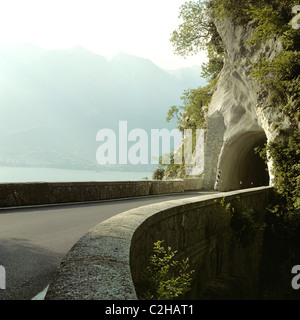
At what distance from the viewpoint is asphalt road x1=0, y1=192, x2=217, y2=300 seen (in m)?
3.98

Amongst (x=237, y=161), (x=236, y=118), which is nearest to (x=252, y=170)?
(x=237, y=161)

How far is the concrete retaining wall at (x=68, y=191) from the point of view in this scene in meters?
10.5

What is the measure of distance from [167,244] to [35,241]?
7.58 ft

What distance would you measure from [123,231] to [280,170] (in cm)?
1165

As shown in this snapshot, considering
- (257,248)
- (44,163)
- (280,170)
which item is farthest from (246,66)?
(44,163)

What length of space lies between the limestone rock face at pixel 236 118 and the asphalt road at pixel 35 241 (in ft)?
38.5

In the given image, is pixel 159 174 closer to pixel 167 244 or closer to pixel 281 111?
pixel 281 111

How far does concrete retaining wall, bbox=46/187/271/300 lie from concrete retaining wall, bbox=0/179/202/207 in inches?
222

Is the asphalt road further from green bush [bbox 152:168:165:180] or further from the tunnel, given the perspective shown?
green bush [bbox 152:168:165:180]

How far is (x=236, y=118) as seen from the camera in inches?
951

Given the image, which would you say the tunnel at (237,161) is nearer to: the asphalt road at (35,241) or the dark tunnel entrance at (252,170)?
the dark tunnel entrance at (252,170)

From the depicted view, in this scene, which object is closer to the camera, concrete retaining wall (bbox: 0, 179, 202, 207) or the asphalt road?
the asphalt road

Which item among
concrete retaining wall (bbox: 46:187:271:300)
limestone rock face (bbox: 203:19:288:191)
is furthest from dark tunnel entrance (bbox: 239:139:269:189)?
concrete retaining wall (bbox: 46:187:271:300)
